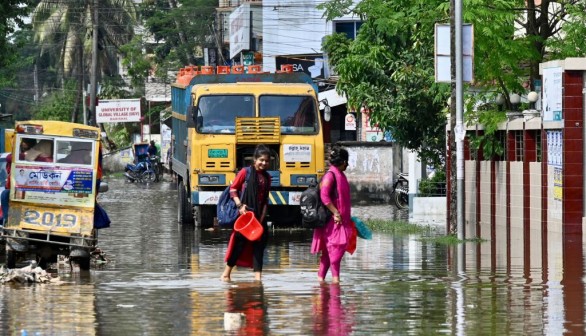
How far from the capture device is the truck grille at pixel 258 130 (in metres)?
29.6

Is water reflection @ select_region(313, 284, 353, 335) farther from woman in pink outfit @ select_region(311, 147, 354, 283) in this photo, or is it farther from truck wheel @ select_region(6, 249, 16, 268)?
truck wheel @ select_region(6, 249, 16, 268)

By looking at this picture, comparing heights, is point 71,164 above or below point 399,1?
below

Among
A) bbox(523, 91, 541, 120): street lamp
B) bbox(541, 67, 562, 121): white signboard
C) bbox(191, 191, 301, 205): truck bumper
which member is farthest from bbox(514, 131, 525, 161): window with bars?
bbox(191, 191, 301, 205): truck bumper

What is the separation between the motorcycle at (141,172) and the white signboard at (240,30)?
7804 mm

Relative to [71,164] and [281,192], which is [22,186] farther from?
[281,192]

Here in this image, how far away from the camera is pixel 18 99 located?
422 feet

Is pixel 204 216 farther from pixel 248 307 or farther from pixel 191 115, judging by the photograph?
pixel 248 307

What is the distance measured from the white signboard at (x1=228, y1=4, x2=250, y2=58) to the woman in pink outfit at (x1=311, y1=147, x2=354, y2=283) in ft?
174

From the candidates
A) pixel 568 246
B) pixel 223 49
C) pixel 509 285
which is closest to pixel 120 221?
pixel 568 246

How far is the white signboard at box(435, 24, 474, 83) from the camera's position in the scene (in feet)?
86.6

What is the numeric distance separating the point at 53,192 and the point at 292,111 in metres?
10.7

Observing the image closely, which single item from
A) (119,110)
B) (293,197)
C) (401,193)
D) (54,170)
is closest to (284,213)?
(293,197)

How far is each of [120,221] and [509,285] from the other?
19112mm

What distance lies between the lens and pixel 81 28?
88875 millimetres
